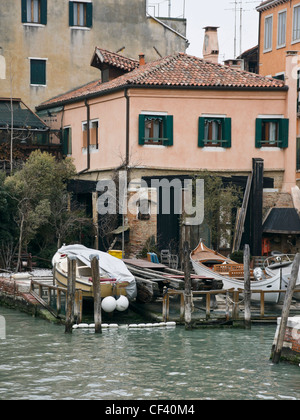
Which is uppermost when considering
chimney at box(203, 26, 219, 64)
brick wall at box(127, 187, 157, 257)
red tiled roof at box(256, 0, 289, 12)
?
red tiled roof at box(256, 0, 289, 12)

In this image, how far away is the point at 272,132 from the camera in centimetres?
3084

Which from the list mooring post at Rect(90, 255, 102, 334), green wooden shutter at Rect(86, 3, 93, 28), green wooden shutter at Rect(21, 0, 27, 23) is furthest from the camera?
green wooden shutter at Rect(86, 3, 93, 28)

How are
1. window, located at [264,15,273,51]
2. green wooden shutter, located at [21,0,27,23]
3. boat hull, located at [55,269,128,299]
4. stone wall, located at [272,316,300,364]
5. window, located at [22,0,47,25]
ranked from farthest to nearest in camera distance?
1. window, located at [264,15,273,51]
2. window, located at [22,0,47,25]
3. green wooden shutter, located at [21,0,27,23]
4. boat hull, located at [55,269,128,299]
5. stone wall, located at [272,316,300,364]

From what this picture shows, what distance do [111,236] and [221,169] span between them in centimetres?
460

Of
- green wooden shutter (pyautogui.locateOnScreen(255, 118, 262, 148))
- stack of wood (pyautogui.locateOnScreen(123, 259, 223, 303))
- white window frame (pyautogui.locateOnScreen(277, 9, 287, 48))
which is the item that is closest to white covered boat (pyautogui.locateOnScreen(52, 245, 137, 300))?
stack of wood (pyautogui.locateOnScreen(123, 259, 223, 303))

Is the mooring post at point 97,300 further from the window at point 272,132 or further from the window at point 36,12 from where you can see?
the window at point 36,12

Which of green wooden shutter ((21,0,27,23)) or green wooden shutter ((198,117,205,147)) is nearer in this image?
green wooden shutter ((198,117,205,147))

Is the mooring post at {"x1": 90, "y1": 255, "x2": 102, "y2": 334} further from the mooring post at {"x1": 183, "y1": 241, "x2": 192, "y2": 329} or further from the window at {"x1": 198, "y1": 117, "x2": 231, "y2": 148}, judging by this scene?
the window at {"x1": 198, "y1": 117, "x2": 231, "y2": 148}

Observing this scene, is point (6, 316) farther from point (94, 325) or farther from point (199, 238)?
point (199, 238)

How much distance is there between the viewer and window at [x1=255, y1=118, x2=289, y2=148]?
30.5m

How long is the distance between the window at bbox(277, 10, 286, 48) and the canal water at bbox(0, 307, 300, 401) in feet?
64.5

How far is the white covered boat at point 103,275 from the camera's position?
2228 centimetres

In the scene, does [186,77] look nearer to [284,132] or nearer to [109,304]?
[284,132]

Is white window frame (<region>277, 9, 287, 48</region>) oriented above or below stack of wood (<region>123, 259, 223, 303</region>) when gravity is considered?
above
